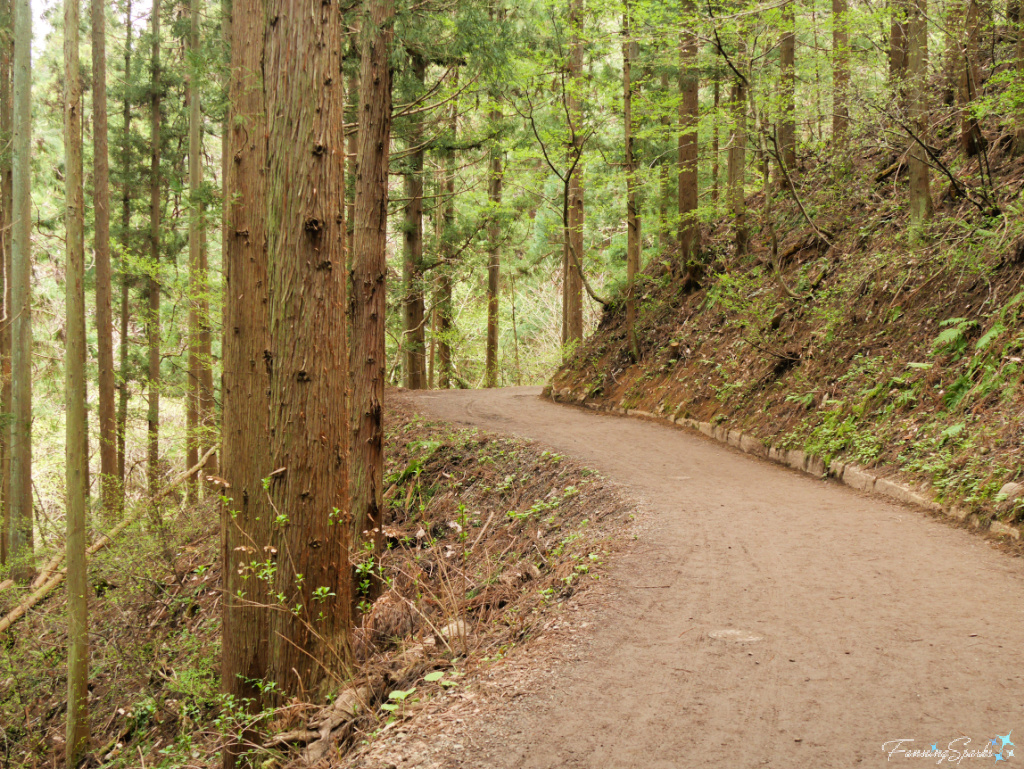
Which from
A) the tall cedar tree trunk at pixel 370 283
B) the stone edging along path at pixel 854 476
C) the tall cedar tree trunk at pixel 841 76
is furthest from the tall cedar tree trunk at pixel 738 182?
the tall cedar tree trunk at pixel 370 283

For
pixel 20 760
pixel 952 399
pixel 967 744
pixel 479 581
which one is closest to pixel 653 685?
pixel 967 744

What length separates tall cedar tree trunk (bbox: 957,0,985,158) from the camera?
9.62m

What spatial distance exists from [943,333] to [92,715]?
34.7 feet

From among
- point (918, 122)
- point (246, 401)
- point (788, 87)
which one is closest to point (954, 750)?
point (246, 401)

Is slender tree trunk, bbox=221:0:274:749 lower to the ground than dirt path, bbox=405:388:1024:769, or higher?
higher

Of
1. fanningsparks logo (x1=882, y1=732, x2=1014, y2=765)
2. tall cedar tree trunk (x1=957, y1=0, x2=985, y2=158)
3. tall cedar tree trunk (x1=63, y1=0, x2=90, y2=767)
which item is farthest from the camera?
tall cedar tree trunk (x1=957, y1=0, x2=985, y2=158)

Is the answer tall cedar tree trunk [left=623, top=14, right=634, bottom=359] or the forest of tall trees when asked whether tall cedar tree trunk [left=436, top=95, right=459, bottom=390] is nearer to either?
the forest of tall trees

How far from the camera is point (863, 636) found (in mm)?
3740

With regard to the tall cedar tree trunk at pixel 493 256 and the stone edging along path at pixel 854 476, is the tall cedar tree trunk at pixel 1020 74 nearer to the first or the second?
the stone edging along path at pixel 854 476

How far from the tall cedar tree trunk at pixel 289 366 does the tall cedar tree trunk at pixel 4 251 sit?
34.1 ft

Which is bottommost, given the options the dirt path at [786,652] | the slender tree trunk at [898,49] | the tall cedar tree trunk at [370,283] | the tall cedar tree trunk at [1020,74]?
the dirt path at [786,652]

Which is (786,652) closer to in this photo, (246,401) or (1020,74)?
(246,401)

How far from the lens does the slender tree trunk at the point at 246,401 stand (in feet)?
14.8

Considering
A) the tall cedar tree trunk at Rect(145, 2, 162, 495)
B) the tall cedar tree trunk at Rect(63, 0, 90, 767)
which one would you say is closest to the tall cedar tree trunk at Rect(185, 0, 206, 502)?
the tall cedar tree trunk at Rect(145, 2, 162, 495)
